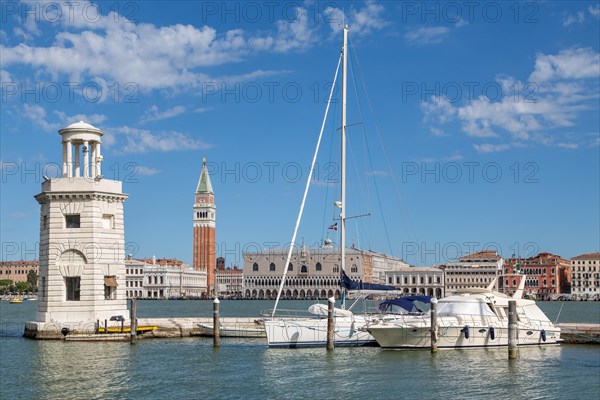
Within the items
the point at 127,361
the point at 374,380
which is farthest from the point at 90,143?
the point at 374,380

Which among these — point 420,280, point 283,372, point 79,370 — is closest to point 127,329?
point 79,370

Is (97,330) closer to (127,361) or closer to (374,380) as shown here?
(127,361)

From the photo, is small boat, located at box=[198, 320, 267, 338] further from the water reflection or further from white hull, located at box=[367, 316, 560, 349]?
white hull, located at box=[367, 316, 560, 349]

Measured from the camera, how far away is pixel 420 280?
195125 millimetres

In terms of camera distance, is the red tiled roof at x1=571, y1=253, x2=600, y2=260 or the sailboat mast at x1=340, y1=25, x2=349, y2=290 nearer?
the sailboat mast at x1=340, y1=25, x2=349, y2=290

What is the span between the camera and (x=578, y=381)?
27.4 meters

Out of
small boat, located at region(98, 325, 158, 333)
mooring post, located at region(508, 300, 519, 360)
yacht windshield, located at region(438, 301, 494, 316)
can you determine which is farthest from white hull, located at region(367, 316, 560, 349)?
small boat, located at region(98, 325, 158, 333)

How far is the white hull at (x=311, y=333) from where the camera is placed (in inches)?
1351

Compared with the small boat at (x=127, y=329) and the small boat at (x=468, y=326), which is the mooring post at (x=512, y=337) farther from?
the small boat at (x=127, y=329)

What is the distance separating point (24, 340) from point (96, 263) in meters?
4.89

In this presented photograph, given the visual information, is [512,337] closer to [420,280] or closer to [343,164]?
[343,164]

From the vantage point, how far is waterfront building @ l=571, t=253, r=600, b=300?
19262 centimetres

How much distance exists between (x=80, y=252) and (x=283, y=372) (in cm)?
1321

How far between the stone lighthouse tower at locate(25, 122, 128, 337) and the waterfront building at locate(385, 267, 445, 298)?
16001cm
